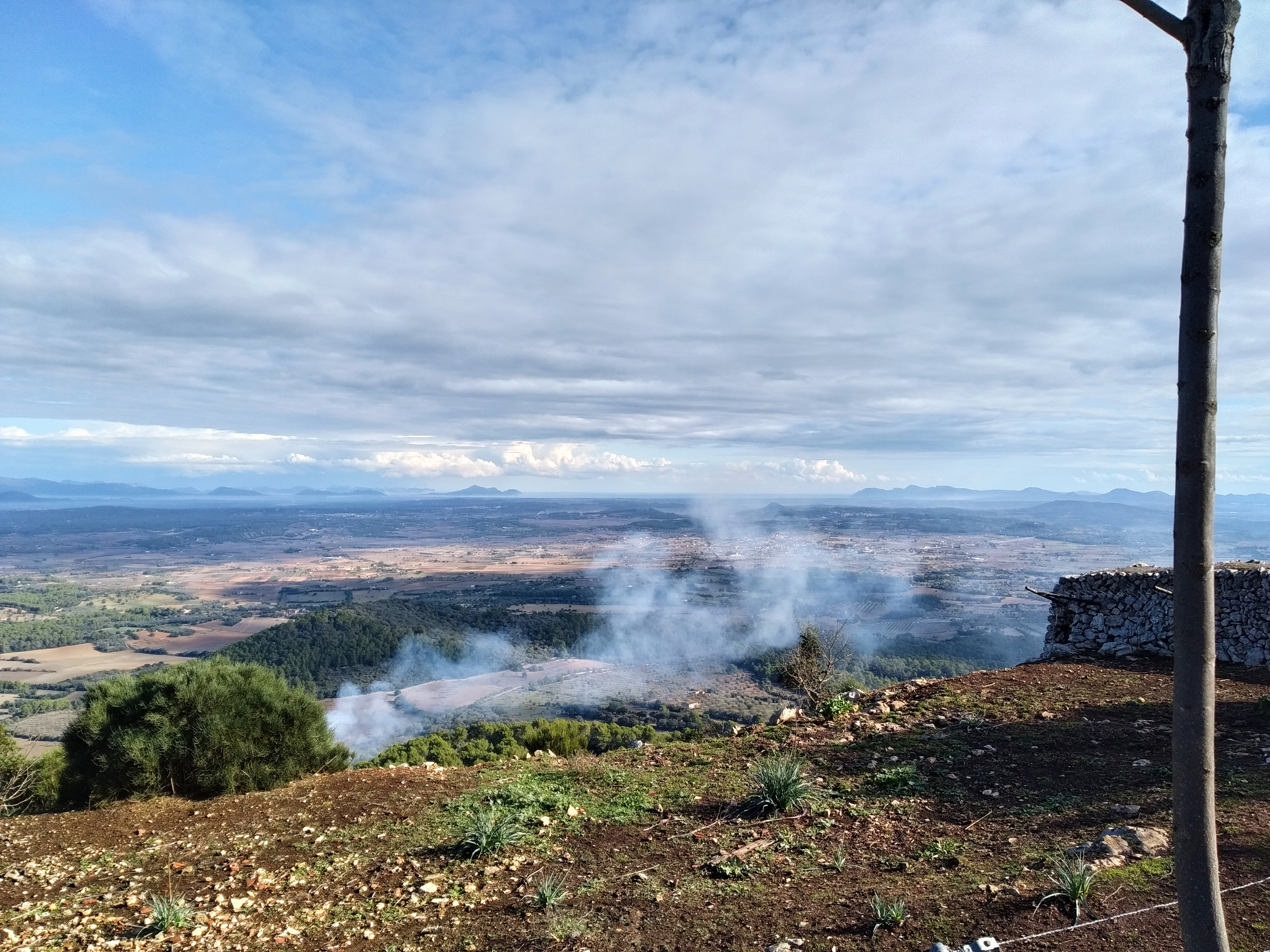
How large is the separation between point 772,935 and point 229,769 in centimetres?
667

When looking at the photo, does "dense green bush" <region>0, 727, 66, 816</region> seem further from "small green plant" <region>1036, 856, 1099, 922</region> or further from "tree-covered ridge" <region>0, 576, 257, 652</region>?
"tree-covered ridge" <region>0, 576, 257, 652</region>

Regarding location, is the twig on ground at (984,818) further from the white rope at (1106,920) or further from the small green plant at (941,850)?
the white rope at (1106,920)

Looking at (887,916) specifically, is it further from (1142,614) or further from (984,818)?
(1142,614)

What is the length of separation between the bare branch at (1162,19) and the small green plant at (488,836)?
6.36 m

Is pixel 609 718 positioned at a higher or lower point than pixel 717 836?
lower

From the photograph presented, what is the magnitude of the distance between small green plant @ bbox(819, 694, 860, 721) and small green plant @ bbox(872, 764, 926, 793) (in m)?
2.19

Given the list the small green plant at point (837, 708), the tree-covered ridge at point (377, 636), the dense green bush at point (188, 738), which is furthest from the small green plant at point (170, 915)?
the tree-covered ridge at point (377, 636)

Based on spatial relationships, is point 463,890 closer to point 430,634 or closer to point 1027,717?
point 1027,717

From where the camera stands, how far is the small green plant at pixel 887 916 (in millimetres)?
4004

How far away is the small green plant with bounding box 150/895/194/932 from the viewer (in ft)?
15.4

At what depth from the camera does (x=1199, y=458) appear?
2273mm

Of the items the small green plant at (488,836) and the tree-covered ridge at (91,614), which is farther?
the tree-covered ridge at (91,614)

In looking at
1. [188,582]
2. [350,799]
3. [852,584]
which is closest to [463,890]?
[350,799]

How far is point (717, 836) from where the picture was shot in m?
5.74
